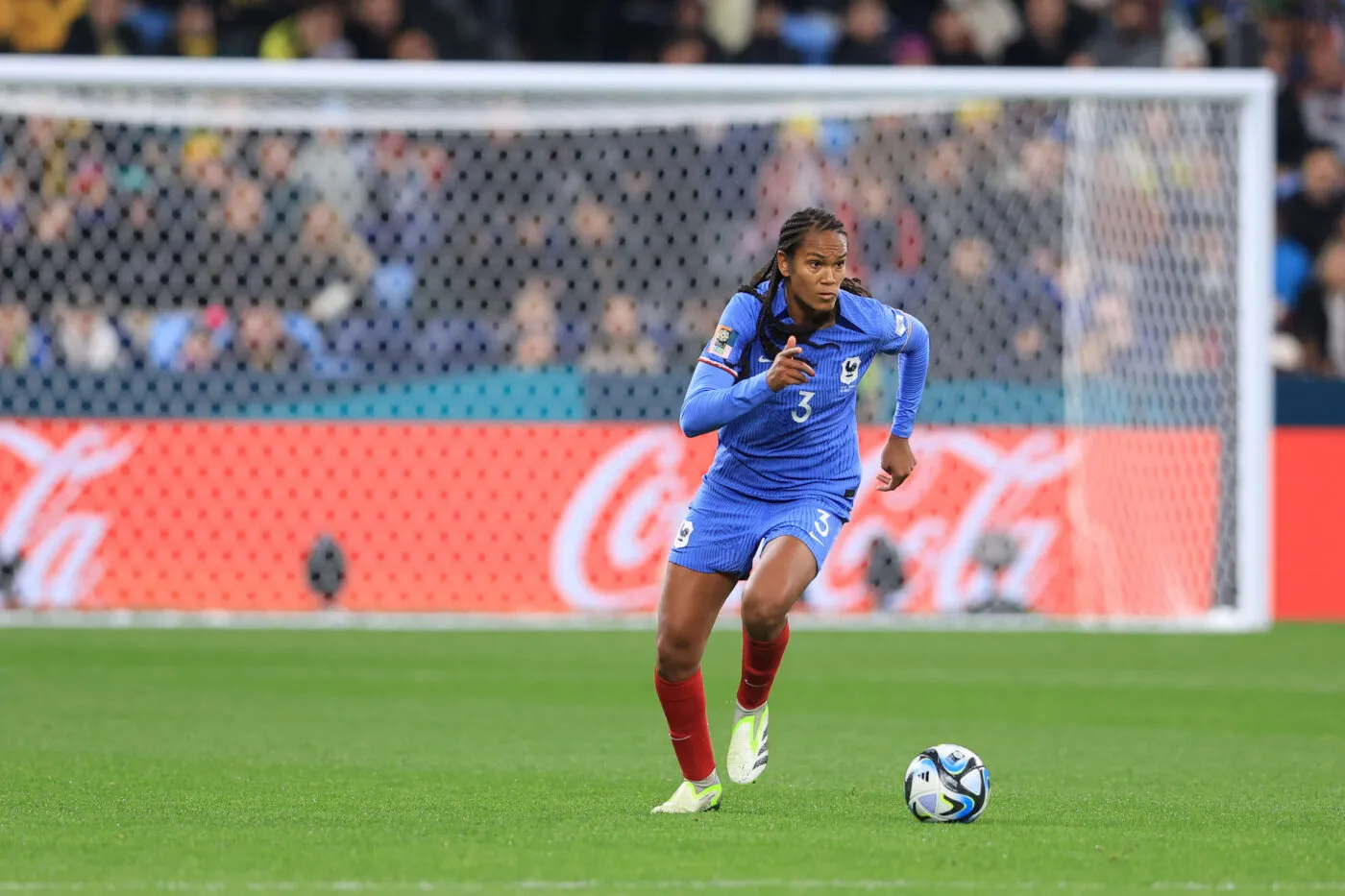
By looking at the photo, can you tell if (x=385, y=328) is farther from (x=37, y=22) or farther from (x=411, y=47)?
(x=37, y=22)

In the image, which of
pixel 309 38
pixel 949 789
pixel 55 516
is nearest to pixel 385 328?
pixel 55 516

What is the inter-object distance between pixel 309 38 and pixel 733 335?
37.8 feet

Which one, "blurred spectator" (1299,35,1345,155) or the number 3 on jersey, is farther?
"blurred spectator" (1299,35,1345,155)

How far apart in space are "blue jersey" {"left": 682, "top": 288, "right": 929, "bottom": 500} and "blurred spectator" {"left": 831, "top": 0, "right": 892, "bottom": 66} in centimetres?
1135

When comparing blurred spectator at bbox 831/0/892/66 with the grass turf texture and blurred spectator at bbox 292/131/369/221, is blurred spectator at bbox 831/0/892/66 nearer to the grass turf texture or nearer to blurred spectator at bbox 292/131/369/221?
blurred spectator at bbox 292/131/369/221

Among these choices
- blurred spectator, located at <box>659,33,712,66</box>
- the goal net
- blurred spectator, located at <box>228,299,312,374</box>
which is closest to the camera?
the goal net

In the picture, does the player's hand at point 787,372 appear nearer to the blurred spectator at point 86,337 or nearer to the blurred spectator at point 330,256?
the blurred spectator at point 86,337

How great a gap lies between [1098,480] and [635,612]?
3.26 meters

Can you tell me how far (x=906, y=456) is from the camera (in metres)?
7.56

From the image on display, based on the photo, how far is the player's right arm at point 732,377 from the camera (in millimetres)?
6531

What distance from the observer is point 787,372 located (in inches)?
256

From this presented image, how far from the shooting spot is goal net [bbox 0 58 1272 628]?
1467 cm

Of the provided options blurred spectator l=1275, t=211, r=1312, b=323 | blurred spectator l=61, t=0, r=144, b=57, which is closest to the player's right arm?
blurred spectator l=61, t=0, r=144, b=57

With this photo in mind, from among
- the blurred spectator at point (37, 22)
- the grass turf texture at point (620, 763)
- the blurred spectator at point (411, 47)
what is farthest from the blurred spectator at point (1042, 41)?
the blurred spectator at point (37, 22)
